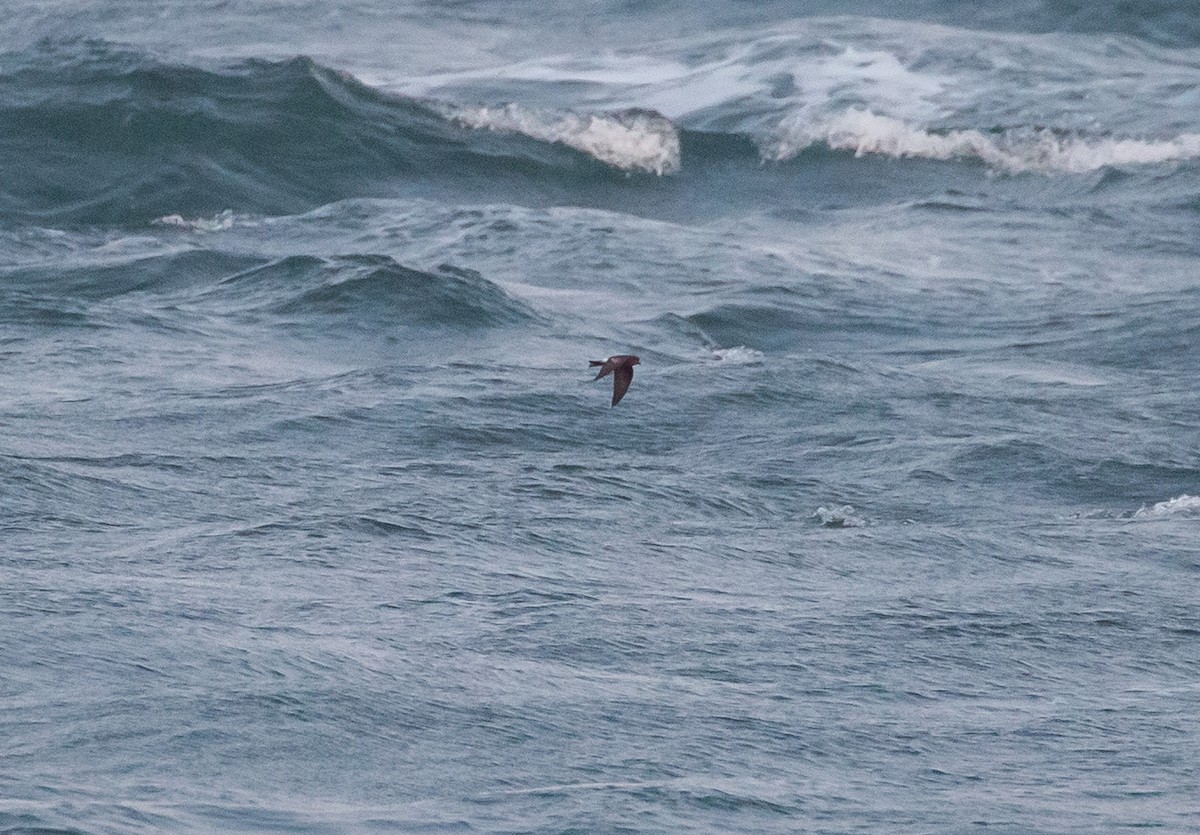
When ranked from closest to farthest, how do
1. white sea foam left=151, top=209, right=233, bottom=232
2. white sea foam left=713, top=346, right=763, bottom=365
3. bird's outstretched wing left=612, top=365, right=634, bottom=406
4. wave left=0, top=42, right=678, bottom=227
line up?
1. bird's outstretched wing left=612, top=365, right=634, bottom=406
2. white sea foam left=713, top=346, right=763, bottom=365
3. white sea foam left=151, top=209, right=233, bottom=232
4. wave left=0, top=42, right=678, bottom=227

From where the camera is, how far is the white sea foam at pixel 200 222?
15.4 m

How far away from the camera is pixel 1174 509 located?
28.8 ft

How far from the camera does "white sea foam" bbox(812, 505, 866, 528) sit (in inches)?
328

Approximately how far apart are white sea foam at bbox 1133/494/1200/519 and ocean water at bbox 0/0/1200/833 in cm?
5

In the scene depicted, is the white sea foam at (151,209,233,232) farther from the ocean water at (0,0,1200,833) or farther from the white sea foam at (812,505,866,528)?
the white sea foam at (812,505,866,528)

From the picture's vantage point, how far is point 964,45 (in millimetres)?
24172

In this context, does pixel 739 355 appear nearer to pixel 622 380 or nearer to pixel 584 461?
pixel 584 461

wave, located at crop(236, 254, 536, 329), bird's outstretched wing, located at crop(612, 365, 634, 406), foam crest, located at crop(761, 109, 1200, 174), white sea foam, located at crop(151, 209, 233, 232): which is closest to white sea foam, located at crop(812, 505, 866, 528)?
bird's outstretched wing, located at crop(612, 365, 634, 406)

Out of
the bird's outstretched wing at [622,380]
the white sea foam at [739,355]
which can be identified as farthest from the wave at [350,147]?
the bird's outstretched wing at [622,380]

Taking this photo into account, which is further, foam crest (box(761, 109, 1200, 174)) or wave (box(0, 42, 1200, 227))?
foam crest (box(761, 109, 1200, 174))

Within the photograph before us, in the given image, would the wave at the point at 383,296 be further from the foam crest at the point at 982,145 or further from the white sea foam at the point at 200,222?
the foam crest at the point at 982,145

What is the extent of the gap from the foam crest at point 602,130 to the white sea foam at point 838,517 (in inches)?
407

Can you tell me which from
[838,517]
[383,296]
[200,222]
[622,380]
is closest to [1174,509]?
[838,517]

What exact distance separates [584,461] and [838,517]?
1.21 meters
